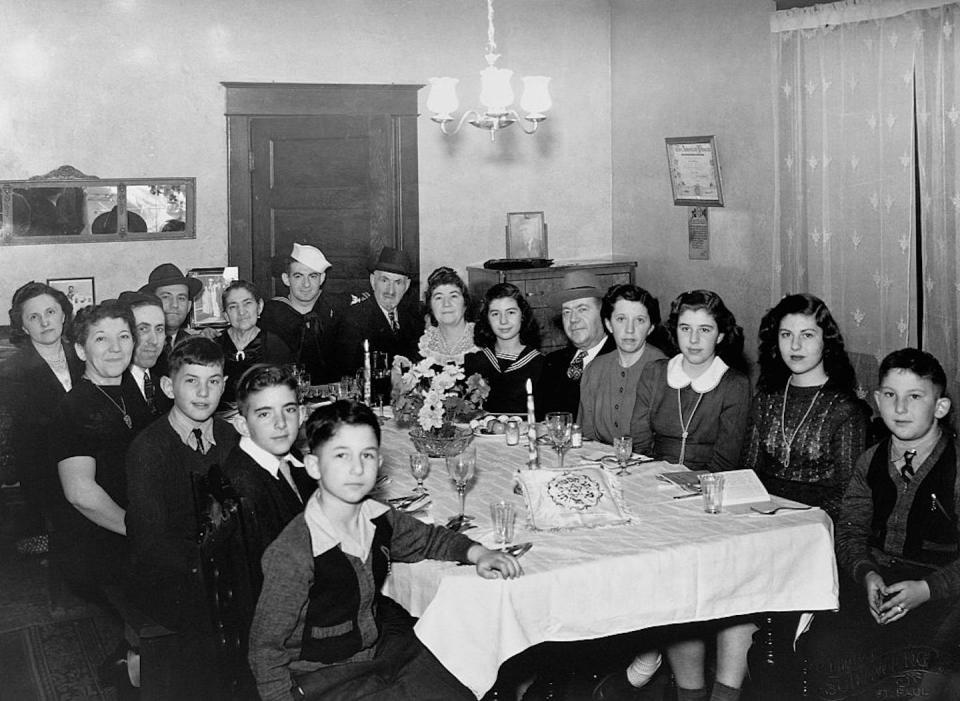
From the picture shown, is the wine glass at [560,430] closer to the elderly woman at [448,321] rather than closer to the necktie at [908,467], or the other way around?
the necktie at [908,467]

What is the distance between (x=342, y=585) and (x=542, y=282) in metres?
4.76

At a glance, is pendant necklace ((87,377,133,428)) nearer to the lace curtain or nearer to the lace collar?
the lace collar

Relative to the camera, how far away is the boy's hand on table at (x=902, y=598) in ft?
10.1

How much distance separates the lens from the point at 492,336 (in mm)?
5227

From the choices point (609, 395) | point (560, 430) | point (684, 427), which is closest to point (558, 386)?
point (609, 395)

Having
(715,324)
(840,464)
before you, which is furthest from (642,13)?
(840,464)

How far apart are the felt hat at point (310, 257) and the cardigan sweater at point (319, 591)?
3667mm

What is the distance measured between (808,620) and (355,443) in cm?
143

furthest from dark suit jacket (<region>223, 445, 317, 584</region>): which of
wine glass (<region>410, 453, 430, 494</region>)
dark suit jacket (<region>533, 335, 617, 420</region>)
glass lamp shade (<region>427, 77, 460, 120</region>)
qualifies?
glass lamp shade (<region>427, 77, 460, 120</region>)

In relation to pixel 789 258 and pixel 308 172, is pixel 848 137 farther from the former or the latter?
pixel 308 172

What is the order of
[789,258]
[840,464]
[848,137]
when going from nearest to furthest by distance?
[840,464], [848,137], [789,258]

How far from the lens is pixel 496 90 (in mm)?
4898

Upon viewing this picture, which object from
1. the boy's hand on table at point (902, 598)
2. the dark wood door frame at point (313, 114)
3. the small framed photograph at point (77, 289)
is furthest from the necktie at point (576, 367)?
the small framed photograph at point (77, 289)

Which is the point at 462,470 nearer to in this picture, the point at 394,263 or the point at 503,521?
the point at 503,521
